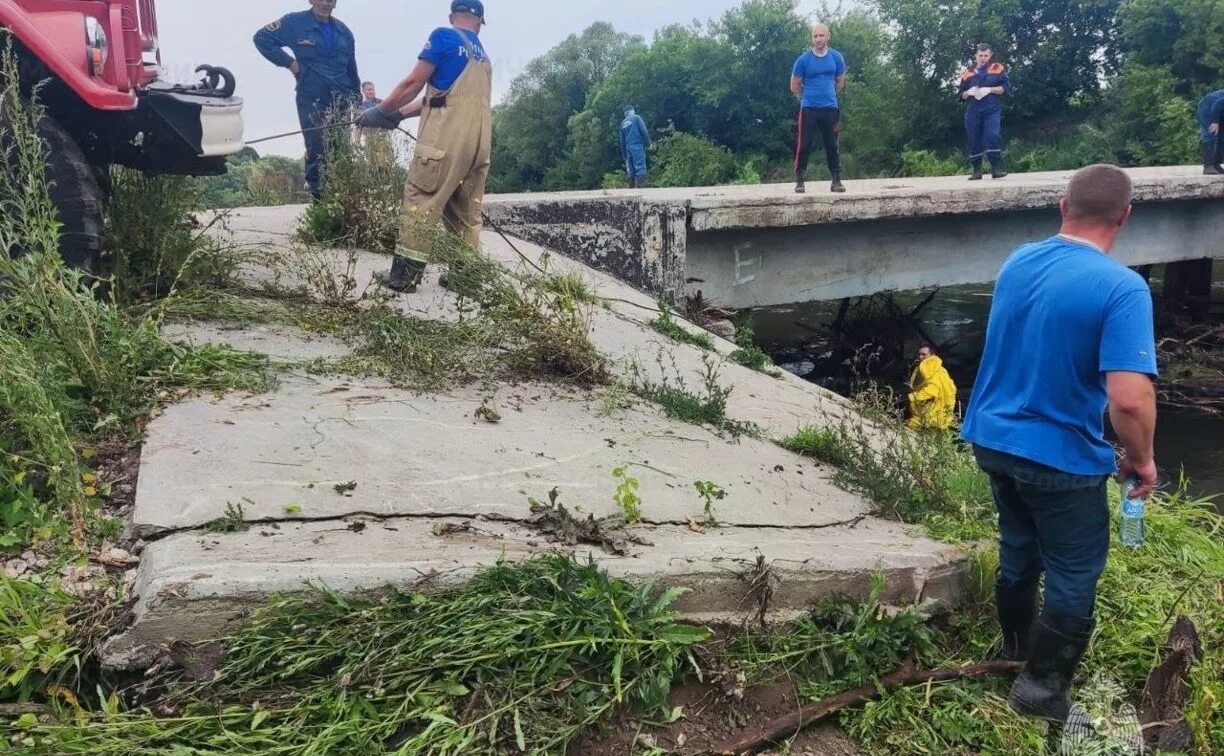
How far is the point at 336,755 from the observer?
2.28 metres

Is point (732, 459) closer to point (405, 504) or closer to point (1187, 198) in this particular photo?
point (405, 504)

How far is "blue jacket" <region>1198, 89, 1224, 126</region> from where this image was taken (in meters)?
11.2

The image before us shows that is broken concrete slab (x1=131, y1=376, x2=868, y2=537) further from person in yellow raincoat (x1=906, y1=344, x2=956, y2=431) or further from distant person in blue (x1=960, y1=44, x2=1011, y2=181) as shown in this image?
distant person in blue (x1=960, y1=44, x2=1011, y2=181)

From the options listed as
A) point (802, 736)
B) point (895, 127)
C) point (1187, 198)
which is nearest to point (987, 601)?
point (802, 736)

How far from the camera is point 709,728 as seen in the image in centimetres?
268

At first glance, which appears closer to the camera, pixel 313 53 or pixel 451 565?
pixel 451 565

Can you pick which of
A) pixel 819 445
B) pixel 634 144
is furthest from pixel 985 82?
pixel 634 144

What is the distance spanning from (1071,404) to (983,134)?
10.6 m

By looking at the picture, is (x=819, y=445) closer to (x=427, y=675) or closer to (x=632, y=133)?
(x=427, y=675)

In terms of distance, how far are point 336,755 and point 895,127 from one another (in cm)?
3269

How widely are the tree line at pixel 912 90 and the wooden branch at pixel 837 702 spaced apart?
23.9 metres

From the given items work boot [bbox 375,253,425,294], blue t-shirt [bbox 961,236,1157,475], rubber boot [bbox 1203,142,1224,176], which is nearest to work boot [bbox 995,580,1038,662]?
blue t-shirt [bbox 961,236,1157,475]

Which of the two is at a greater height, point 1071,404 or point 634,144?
point 634,144

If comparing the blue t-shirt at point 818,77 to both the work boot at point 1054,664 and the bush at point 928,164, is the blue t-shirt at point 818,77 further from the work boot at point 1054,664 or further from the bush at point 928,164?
the bush at point 928,164
